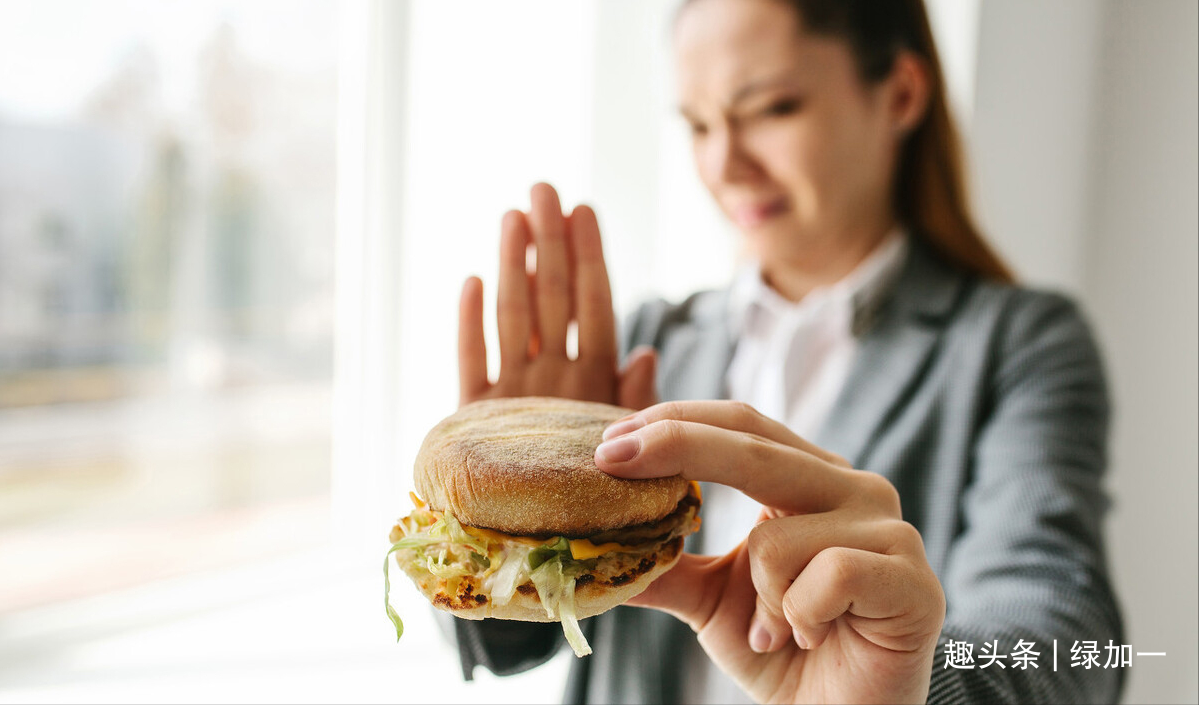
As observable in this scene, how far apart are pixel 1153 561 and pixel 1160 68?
4.88 ft

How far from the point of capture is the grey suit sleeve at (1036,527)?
1065mm

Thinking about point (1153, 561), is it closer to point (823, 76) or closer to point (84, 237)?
point (823, 76)

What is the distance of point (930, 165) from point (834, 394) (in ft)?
2.05

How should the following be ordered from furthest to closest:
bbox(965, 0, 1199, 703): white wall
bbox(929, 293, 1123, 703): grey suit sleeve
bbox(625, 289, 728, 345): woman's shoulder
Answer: bbox(965, 0, 1199, 703): white wall → bbox(625, 289, 728, 345): woman's shoulder → bbox(929, 293, 1123, 703): grey suit sleeve

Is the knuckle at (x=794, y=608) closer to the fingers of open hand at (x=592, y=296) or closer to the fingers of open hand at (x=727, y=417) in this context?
the fingers of open hand at (x=727, y=417)

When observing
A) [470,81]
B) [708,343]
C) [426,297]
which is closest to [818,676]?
[708,343]

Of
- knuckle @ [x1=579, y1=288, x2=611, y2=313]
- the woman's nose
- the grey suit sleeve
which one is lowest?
the grey suit sleeve

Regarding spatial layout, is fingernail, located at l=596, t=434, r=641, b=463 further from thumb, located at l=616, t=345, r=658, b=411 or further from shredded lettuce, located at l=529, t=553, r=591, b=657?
thumb, located at l=616, t=345, r=658, b=411

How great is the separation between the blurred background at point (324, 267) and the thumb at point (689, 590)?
1.14 meters

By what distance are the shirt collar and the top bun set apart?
37.2 inches

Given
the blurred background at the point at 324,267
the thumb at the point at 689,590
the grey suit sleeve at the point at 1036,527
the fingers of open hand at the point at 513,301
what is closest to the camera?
the thumb at the point at 689,590

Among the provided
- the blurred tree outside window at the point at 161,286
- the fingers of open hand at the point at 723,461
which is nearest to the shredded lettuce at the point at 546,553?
the fingers of open hand at the point at 723,461

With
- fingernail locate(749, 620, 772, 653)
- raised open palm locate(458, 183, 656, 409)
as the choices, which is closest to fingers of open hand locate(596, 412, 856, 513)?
fingernail locate(749, 620, 772, 653)

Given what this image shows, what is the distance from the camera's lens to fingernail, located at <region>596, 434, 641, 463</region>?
0.76 meters
